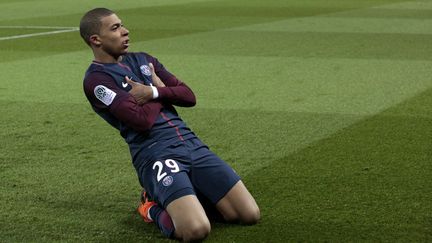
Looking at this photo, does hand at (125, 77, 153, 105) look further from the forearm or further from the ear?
the ear

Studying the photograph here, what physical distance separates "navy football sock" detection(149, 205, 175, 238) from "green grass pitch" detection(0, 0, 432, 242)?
3.3 inches

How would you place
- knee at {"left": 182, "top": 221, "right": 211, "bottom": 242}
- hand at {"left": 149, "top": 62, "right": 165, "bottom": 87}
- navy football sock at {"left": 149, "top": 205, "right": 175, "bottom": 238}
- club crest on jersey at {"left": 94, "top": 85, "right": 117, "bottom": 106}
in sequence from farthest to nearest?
hand at {"left": 149, "top": 62, "right": 165, "bottom": 87}, club crest on jersey at {"left": 94, "top": 85, "right": 117, "bottom": 106}, navy football sock at {"left": 149, "top": 205, "right": 175, "bottom": 238}, knee at {"left": 182, "top": 221, "right": 211, "bottom": 242}

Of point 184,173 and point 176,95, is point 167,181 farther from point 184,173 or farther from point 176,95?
point 176,95

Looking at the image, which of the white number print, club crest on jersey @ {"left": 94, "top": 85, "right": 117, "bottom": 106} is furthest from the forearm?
the white number print

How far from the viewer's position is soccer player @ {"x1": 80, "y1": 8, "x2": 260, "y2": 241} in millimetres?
5434

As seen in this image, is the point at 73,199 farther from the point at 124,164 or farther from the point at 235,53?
the point at 235,53

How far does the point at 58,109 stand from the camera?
937cm

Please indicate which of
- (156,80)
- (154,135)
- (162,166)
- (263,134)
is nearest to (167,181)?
(162,166)

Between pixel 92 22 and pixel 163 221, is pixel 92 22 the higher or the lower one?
the higher one

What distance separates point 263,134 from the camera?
8102 millimetres

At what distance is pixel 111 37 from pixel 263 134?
8.98ft

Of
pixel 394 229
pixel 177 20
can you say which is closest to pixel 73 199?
pixel 394 229

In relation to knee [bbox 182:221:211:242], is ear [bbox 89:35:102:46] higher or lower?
higher

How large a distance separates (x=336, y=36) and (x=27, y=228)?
11185 millimetres
